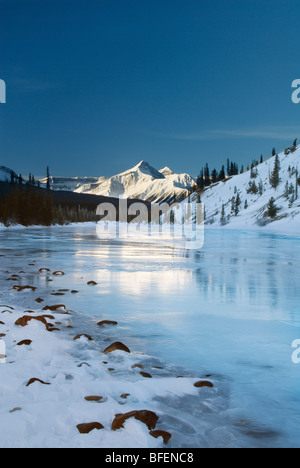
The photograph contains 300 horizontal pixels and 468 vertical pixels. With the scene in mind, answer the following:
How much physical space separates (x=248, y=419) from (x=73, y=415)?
175 centimetres

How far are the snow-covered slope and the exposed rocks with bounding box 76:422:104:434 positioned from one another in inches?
3033

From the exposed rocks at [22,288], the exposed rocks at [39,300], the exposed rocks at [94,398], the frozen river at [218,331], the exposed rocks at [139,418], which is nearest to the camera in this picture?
the exposed rocks at [139,418]

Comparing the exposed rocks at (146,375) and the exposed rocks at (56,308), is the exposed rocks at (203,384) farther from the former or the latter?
the exposed rocks at (56,308)

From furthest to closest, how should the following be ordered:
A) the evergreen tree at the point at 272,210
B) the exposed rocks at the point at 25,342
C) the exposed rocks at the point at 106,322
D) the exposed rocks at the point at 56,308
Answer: the evergreen tree at the point at 272,210
the exposed rocks at the point at 56,308
the exposed rocks at the point at 106,322
the exposed rocks at the point at 25,342

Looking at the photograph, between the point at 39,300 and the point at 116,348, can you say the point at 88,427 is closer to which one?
the point at 116,348

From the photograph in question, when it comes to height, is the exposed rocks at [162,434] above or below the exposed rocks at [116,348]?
below

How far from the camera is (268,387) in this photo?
452 centimetres

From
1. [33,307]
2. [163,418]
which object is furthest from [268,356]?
[33,307]

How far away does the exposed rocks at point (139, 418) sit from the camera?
351 cm

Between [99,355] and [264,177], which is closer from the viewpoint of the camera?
[99,355]

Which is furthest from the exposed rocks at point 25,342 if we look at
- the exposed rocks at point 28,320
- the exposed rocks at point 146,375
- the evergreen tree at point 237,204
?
the evergreen tree at point 237,204

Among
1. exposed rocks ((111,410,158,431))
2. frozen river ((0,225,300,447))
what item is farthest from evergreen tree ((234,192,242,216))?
exposed rocks ((111,410,158,431))
